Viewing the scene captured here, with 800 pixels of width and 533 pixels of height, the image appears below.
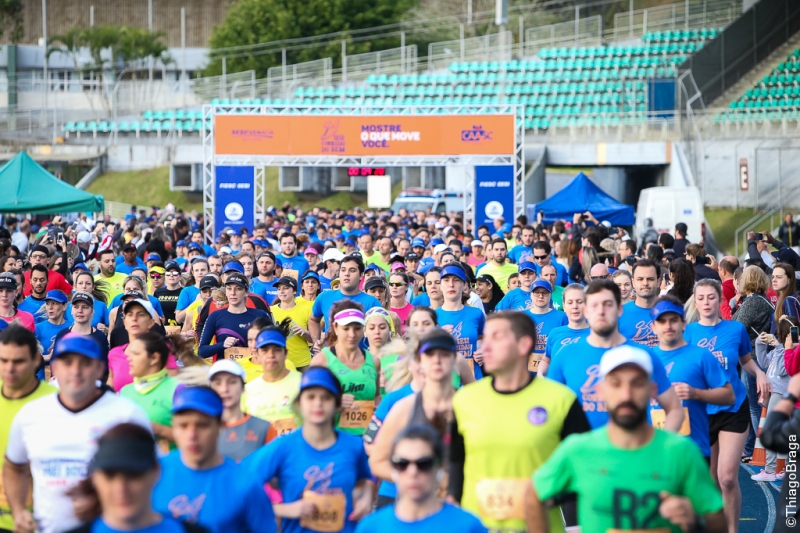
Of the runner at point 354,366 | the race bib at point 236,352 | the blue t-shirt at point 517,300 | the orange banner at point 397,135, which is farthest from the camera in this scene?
the orange banner at point 397,135

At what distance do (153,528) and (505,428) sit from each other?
1.70 meters

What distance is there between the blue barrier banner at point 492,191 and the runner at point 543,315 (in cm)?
1735

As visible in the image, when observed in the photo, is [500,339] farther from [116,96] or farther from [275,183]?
[116,96]

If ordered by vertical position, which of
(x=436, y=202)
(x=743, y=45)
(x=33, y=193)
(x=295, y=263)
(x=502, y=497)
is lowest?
(x=502, y=497)

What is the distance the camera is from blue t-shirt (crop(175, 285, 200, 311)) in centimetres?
1166

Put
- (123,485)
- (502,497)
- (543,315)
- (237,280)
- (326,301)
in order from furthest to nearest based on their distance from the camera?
(326,301) < (543,315) < (237,280) < (502,497) < (123,485)

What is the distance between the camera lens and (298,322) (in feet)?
35.1

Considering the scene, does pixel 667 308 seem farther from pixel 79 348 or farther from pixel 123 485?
pixel 123 485

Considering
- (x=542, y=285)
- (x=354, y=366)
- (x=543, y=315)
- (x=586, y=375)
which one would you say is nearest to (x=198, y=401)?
(x=586, y=375)

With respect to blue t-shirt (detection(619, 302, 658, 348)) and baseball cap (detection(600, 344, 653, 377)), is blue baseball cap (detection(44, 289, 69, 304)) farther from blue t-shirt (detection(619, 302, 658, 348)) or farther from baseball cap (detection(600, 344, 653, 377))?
baseball cap (detection(600, 344, 653, 377))

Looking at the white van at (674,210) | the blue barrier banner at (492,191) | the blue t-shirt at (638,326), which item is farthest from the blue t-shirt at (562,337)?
the blue barrier banner at (492,191)

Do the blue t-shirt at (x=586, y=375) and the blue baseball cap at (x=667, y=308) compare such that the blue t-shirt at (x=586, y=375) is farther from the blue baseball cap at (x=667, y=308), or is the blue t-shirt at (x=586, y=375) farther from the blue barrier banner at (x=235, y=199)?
the blue barrier banner at (x=235, y=199)

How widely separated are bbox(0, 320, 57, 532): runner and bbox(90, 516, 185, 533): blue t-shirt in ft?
6.30

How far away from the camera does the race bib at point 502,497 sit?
4848mm
